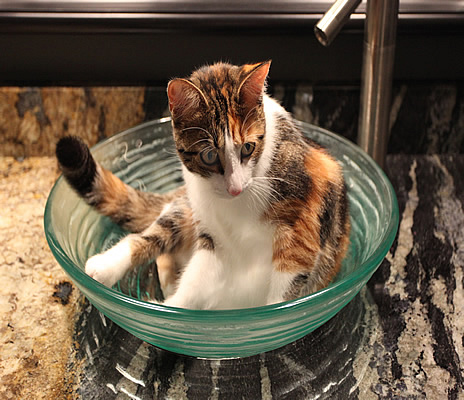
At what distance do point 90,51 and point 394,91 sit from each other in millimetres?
547

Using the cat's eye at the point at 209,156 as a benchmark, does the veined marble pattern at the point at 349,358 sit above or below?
below

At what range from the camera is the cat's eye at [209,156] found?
2.21 ft

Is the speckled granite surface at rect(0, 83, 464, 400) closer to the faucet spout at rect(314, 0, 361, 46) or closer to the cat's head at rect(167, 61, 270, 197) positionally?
the cat's head at rect(167, 61, 270, 197)

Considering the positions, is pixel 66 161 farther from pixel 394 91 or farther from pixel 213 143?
pixel 394 91

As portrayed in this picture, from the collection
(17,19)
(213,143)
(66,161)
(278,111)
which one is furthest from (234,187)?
(17,19)

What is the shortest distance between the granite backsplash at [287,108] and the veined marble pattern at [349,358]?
28 centimetres

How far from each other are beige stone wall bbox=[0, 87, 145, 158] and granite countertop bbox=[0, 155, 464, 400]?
24 cm

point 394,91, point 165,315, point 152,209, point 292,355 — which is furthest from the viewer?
point 394,91

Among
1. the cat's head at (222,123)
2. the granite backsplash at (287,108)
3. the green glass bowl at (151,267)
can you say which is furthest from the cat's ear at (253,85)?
the granite backsplash at (287,108)

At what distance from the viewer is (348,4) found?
683 mm

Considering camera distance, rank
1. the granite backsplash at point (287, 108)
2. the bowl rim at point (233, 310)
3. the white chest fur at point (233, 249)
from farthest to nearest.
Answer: the granite backsplash at point (287, 108)
the white chest fur at point (233, 249)
the bowl rim at point (233, 310)

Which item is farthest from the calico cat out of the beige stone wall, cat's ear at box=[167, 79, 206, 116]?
the beige stone wall

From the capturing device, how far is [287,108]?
3.51 ft

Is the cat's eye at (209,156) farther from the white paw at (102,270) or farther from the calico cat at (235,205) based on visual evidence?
the white paw at (102,270)
